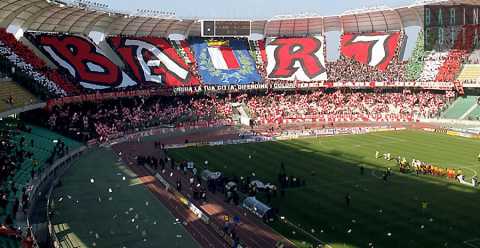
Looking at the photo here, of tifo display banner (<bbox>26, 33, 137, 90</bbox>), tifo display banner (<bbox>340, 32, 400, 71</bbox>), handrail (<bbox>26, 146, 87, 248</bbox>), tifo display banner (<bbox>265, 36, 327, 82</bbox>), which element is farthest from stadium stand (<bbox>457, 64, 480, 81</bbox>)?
handrail (<bbox>26, 146, 87, 248</bbox>)

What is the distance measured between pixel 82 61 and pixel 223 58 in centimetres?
2462

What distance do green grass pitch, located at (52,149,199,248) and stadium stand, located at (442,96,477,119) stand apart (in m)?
49.4

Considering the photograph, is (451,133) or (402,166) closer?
(402,166)

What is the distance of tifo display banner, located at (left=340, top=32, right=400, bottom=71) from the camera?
89188mm

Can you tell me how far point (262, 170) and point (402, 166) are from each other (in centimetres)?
1158

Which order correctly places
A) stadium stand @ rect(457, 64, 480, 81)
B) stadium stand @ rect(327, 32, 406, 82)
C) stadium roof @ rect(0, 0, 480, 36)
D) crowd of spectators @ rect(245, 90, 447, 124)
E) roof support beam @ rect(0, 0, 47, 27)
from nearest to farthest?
1. roof support beam @ rect(0, 0, 47, 27)
2. stadium roof @ rect(0, 0, 480, 36)
3. stadium stand @ rect(457, 64, 480, 81)
4. crowd of spectators @ rect(245, 90, 447, 124)
5. stadium stand @ rect(327, 32, 406, 82)

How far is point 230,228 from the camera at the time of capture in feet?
101

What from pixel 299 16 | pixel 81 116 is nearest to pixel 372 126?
pixel 299 16

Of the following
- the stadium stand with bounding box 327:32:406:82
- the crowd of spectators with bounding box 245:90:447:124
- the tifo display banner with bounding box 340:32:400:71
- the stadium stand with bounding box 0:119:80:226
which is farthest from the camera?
the tifo display banner with bounding box 340:32:400:71

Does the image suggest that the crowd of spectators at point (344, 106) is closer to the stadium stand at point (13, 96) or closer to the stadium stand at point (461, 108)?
the stadium stand at point (461, 108)

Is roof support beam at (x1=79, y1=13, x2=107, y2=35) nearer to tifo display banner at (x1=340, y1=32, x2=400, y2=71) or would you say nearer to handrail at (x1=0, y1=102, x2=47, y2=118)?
handrail at (x1=0, y1=102, x2=47, y2=118)

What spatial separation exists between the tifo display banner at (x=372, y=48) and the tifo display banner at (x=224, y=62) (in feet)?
54.9

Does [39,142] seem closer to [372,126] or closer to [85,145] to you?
A: [85,145]

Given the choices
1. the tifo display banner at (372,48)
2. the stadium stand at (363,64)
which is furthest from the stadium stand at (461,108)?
the tifo display banner at (372,48)
